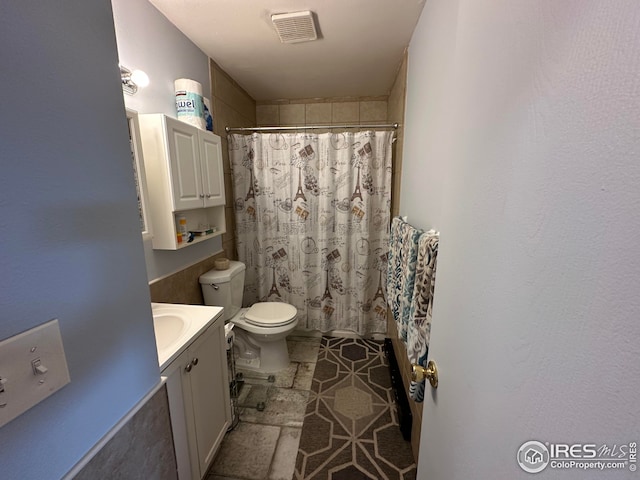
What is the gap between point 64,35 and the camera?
0.51 metres

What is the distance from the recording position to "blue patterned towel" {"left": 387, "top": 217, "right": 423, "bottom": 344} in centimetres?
121

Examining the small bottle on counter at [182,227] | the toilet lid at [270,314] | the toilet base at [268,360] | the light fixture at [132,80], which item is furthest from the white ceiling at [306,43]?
the toilet base at [268,360]

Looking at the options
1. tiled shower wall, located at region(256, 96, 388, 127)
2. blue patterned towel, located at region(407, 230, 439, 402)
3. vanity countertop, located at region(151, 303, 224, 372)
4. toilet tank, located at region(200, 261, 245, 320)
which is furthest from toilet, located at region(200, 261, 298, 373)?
tiled shower wall, located at region(256, 96, 388, 127)

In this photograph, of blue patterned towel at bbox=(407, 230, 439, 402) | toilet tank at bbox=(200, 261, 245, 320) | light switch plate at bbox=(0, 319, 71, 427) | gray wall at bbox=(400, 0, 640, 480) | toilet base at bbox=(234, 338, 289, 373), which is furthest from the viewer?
toilet base at bbox=(234, 338, 289, 373)

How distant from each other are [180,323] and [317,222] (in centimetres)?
140

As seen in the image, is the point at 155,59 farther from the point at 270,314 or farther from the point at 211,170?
the point at 270,314

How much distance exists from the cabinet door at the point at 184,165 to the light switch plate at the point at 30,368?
1.04 metres

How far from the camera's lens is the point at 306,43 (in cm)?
178

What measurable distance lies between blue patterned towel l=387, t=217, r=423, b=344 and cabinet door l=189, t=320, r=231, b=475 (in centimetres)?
92

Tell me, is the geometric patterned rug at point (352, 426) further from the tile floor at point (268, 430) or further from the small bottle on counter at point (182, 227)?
the small bottle on counter at point (182, 227)

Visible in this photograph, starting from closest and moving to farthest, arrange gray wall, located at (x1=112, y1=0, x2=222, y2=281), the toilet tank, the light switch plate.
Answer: the light switch plate, gray wall, located at (x1=112, y1=0, x2=222, y2=281), the toilet tank

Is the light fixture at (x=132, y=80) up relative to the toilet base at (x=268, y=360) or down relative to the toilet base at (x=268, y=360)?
up

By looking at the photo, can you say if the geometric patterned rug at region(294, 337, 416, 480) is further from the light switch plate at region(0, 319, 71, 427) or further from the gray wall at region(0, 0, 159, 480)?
the light switch plate at region(0, 319, 71, 427)

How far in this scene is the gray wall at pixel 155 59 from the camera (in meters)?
1.30
